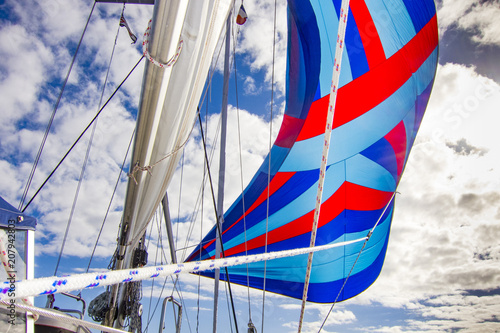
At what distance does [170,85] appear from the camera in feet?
4.20

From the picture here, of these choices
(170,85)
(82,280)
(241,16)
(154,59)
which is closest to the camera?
(82,280)

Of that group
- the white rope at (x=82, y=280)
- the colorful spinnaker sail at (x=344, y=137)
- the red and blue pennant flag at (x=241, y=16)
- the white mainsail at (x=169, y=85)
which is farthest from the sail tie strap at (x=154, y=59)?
the red and blue pennant flag at (x=241, y=16)

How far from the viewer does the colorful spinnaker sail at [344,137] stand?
11.3 ft

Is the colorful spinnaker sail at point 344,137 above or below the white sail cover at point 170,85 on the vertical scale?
above

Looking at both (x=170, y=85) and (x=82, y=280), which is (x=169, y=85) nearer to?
(x=170, y=85)

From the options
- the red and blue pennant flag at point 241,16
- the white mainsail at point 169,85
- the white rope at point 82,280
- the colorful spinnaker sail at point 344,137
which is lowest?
the white rope at point 82,280

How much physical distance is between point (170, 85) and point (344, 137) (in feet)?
9.68

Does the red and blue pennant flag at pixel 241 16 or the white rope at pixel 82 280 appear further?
the red and blue pennant flag at pixel 241 16

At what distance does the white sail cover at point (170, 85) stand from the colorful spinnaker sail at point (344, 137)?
228 centimetres

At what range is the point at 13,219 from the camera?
0.97m

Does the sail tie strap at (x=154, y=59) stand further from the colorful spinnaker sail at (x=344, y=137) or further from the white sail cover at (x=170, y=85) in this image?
the colorful spinnaker sail at (x=344, y=137)

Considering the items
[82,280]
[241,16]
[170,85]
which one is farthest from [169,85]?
[241,16]

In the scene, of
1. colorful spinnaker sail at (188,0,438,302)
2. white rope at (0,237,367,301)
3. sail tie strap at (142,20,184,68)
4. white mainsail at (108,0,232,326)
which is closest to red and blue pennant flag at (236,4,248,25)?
colorful spinnaker sail at (188,0,438,302)

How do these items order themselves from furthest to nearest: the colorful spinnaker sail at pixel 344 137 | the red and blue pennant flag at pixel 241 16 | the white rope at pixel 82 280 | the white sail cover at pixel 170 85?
the red and blue pennant flag at pixel 241 16 < the colorful spinnaker sail at pixel 344 137 < the white sail cover at pixel 170 85 < the white rope at pixel 82 280
